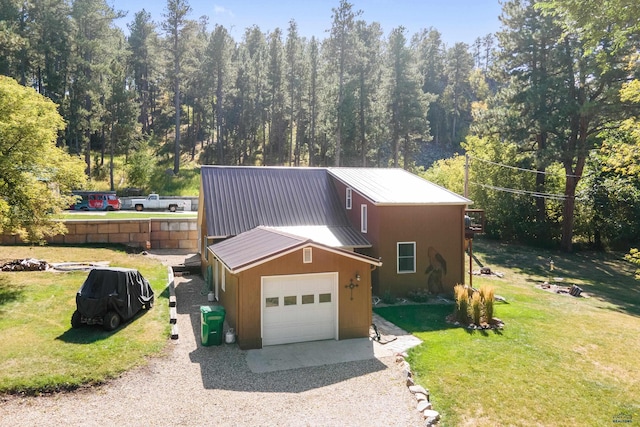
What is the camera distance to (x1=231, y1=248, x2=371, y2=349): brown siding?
39.7 ft

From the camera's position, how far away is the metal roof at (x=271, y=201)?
60.8 feet

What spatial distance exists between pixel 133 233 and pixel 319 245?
57.8 feet

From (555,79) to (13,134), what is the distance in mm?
31701

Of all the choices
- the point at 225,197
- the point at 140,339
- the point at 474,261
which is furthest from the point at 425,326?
the point at 474,261

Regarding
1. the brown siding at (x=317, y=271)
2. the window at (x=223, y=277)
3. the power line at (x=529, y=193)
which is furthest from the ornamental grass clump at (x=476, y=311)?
the power line at (x=529, y=193)

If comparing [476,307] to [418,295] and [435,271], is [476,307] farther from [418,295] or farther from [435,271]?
[435,271]

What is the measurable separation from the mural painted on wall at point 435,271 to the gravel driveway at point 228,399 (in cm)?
769

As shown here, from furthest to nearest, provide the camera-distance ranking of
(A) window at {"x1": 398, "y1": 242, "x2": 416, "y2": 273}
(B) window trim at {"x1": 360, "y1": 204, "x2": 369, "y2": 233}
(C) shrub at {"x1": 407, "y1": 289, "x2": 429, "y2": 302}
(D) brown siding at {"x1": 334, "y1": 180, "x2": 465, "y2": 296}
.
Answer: (B) window trim at {"x1": 360, "y1": 204, "x2": 369, "y2": 233}
(A) window at {"x1": 398, "y1": 242, "x2": 416, "y2": 273}
(D) brown siding at {"x1": 334, "y1": 180, "x2": 465, "y2": 296}
(C) shrub at {"x1": 407, "y1": 289, "x2": 429, "y2": 302}

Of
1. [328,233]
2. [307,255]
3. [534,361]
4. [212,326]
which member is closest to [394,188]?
[328,233]

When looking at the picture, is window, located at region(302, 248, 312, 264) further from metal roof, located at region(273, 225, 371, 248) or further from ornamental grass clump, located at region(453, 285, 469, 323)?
ornamental grass clump, located at region(453, 285, 469, 323)

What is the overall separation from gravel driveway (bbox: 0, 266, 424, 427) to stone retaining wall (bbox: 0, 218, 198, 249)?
1629 centimetres

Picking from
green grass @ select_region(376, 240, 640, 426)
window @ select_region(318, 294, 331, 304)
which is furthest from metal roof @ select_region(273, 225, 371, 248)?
window @ select_region(318, 294, 331, 304)

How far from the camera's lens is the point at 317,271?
498 inches

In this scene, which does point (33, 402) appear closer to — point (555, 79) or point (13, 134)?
point (13, 134)
